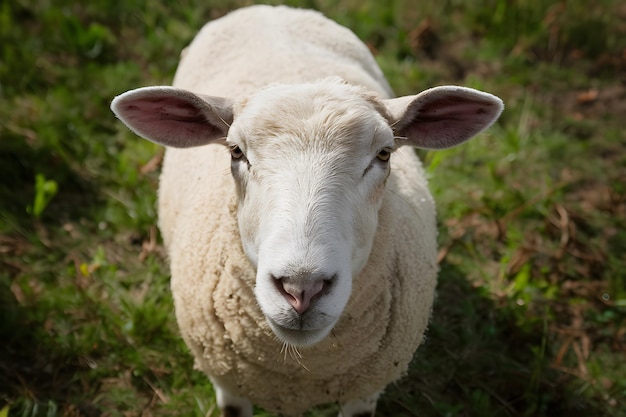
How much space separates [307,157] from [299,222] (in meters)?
0.25

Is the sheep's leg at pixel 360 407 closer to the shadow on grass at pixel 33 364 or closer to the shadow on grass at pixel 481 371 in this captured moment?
the shadow on grass at pixel 481 371

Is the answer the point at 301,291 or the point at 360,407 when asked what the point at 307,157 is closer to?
the point at 301,291

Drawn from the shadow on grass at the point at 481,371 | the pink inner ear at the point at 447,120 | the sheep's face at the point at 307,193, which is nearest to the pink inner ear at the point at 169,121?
the sheep's face at the point at 307,193

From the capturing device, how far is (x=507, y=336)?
136 inches

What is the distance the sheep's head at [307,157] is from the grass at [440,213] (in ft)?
4.47

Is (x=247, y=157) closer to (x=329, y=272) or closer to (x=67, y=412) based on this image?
(x=329, y=272)

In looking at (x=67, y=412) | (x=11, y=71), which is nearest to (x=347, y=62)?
(x=67, y=412)

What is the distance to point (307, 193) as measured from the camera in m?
1.82

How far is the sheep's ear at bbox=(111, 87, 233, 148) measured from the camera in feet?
7.09

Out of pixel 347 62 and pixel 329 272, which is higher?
pixel 329 272

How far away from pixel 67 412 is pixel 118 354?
0.39 metres

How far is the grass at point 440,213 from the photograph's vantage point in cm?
317

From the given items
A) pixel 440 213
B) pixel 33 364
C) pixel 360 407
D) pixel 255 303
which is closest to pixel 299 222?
pixel 255 303

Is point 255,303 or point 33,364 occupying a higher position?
point 255,303
